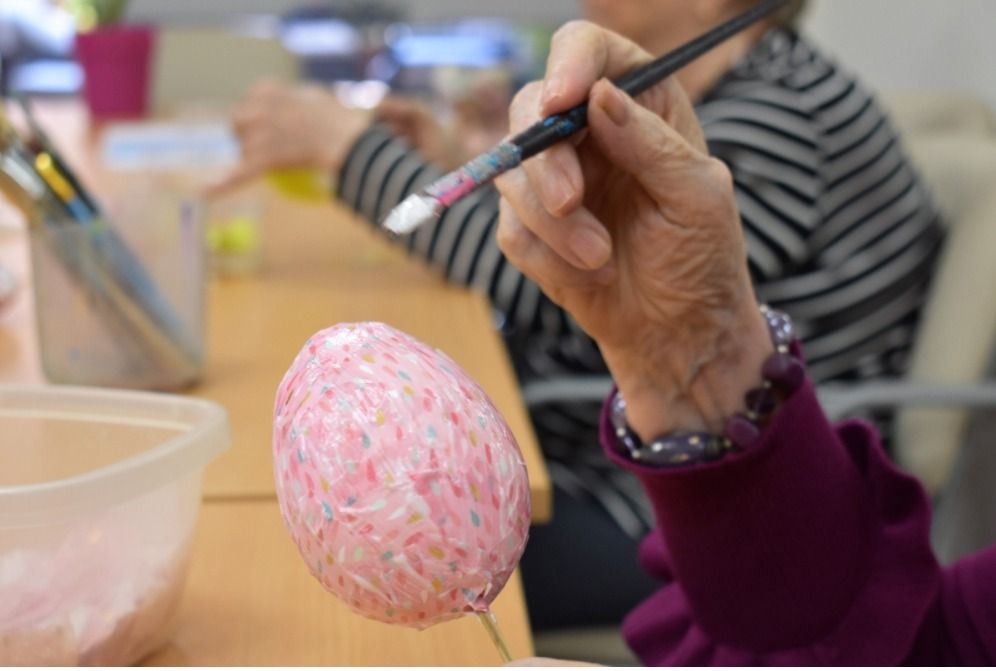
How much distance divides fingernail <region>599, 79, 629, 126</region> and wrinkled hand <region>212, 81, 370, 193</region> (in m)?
0.97

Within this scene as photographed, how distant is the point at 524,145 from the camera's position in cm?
66

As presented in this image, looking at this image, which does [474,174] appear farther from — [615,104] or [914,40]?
[914,40]

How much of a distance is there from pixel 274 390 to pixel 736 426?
0.48m

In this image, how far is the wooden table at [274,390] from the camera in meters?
0.74

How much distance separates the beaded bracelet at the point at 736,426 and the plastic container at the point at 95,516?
0.29 m

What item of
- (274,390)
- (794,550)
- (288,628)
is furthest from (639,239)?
(274,390)

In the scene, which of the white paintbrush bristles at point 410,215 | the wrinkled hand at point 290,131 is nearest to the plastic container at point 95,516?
the white paintbrush bristles at point 410,215

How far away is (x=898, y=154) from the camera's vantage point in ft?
4.95

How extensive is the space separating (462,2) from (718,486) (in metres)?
4.69

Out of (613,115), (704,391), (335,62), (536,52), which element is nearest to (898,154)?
(704,391)

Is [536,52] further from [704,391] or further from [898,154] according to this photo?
[704,391]

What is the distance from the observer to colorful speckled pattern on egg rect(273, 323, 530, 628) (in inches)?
22.2

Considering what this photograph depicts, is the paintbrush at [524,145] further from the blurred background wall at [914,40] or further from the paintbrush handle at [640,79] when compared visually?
the blurred background wall at [914,40]

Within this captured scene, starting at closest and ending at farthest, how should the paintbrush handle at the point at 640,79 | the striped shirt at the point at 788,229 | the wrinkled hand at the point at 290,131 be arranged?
1. the paintbrush handle at the point at 640,79
2. the striped shirt at the point at 788,229
3. the wrinkled hand at the point at 290,131
